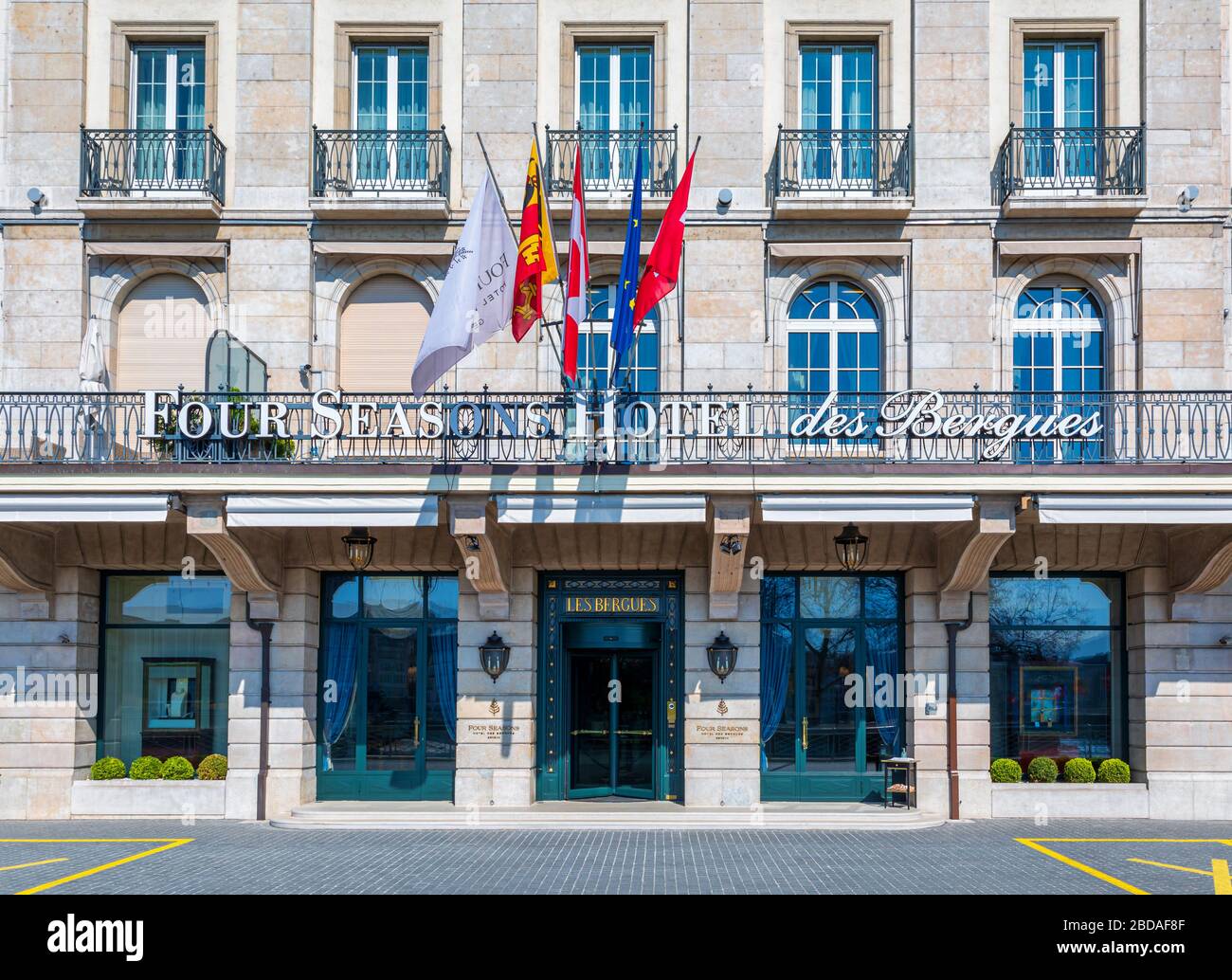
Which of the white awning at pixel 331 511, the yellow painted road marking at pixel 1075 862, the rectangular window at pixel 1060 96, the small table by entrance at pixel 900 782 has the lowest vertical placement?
the yellow painted road marking at pixel 1075 862

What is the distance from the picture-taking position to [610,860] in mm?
16953

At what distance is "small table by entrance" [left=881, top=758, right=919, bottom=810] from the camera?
21.1 meters

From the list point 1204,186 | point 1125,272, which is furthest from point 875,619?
point 1204,186

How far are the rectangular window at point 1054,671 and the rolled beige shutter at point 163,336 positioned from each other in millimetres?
13105

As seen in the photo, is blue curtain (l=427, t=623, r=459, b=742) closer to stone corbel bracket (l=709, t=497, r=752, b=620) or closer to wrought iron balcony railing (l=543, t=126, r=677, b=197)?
stone corbel bracket (l=709, t=497, r=752, b=620)

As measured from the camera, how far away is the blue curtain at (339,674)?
72.6ft

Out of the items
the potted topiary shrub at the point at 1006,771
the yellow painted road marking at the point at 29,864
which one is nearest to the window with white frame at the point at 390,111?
the yellow painted road marking at the point at 29,864

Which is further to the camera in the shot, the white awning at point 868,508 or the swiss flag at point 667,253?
the white awning at point 868,508

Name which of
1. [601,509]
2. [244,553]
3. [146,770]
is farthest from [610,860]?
[146,770]

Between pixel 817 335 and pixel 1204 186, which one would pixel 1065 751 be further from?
pixel 1204 186

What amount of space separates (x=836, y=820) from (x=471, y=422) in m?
7.74

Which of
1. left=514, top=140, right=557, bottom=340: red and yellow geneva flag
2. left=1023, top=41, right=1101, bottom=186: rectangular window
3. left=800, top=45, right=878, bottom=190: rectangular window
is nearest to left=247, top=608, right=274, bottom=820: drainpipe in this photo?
left=514, top=140, right=557, bottom=340: red and yellow geneva flag

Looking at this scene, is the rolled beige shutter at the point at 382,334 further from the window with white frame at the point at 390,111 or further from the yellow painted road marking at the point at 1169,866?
the yellow painted road marking at the point at 1169,866

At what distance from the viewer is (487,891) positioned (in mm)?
14562
